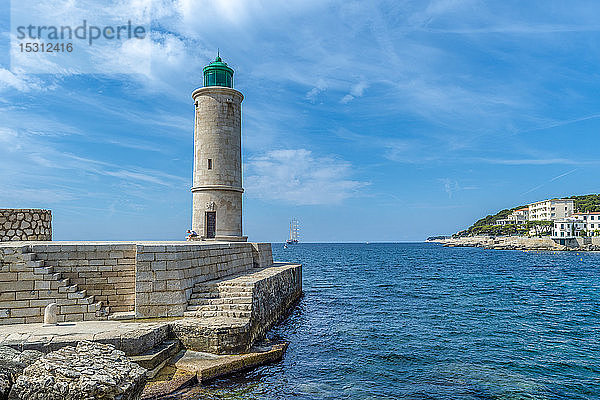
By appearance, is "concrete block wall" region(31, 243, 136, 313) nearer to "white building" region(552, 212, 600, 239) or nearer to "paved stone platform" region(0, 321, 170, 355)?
"paved stone platform" region(0, 321, 170, 355)

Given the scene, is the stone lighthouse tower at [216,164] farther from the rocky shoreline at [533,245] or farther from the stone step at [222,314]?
the rocky shoreline at [533,245]

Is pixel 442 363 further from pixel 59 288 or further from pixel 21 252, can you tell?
pixel 21 252

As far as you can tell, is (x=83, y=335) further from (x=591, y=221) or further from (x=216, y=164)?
(x=591, y=221)

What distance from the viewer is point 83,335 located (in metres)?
9.12

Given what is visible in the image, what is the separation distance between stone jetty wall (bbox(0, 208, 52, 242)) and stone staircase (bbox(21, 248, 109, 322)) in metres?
4.02

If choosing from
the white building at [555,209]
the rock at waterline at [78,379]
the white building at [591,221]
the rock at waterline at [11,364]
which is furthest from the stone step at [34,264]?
the white building at [555,209]

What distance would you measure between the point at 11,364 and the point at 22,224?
868cm

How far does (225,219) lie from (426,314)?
397 inches

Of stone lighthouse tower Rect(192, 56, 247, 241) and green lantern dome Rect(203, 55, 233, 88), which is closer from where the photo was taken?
stone lighthouse tower Rect(192, 56, 247, 241)

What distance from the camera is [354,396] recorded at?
31.6ft

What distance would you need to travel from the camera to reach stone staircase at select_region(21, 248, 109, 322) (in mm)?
10914

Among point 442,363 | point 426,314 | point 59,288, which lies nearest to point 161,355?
point 59,288

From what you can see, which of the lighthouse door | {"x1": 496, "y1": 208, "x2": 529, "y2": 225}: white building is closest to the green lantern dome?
the lighthouse door

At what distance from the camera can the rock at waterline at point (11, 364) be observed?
6.72 metres
